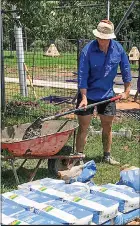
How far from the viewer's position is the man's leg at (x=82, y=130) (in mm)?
5812

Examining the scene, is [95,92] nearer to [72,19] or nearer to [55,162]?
[55,162]

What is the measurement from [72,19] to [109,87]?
3397 millimetres

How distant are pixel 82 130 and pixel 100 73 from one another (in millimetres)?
761

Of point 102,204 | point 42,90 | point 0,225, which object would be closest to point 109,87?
point 102,204

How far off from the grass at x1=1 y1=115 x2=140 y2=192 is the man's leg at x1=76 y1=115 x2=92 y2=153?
0.35m

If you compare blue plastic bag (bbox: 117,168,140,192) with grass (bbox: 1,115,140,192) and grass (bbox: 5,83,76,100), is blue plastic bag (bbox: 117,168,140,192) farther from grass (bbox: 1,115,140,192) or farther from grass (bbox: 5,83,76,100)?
grass (bbox: 5,83,76,100)

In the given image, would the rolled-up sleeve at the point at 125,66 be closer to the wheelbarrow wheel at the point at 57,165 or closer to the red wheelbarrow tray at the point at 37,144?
the red wheelbarrow tray at the point at 37,144

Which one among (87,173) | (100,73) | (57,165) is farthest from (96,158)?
(87,173)

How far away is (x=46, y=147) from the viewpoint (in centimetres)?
513

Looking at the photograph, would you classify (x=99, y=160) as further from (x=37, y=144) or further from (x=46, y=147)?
(x=37, y=144)

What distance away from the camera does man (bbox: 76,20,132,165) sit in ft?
18.3

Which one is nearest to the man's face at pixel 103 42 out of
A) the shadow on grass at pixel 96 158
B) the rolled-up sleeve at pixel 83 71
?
the rolled-up sleeve at pixel 83 71

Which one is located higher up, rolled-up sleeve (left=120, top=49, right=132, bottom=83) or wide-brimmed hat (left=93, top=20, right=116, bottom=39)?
wide-brimmed hat (left=93, top=20, right=116, bottom=39)

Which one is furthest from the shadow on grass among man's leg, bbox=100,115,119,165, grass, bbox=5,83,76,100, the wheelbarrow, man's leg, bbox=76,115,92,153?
grass, bbox=5,83,76,100
